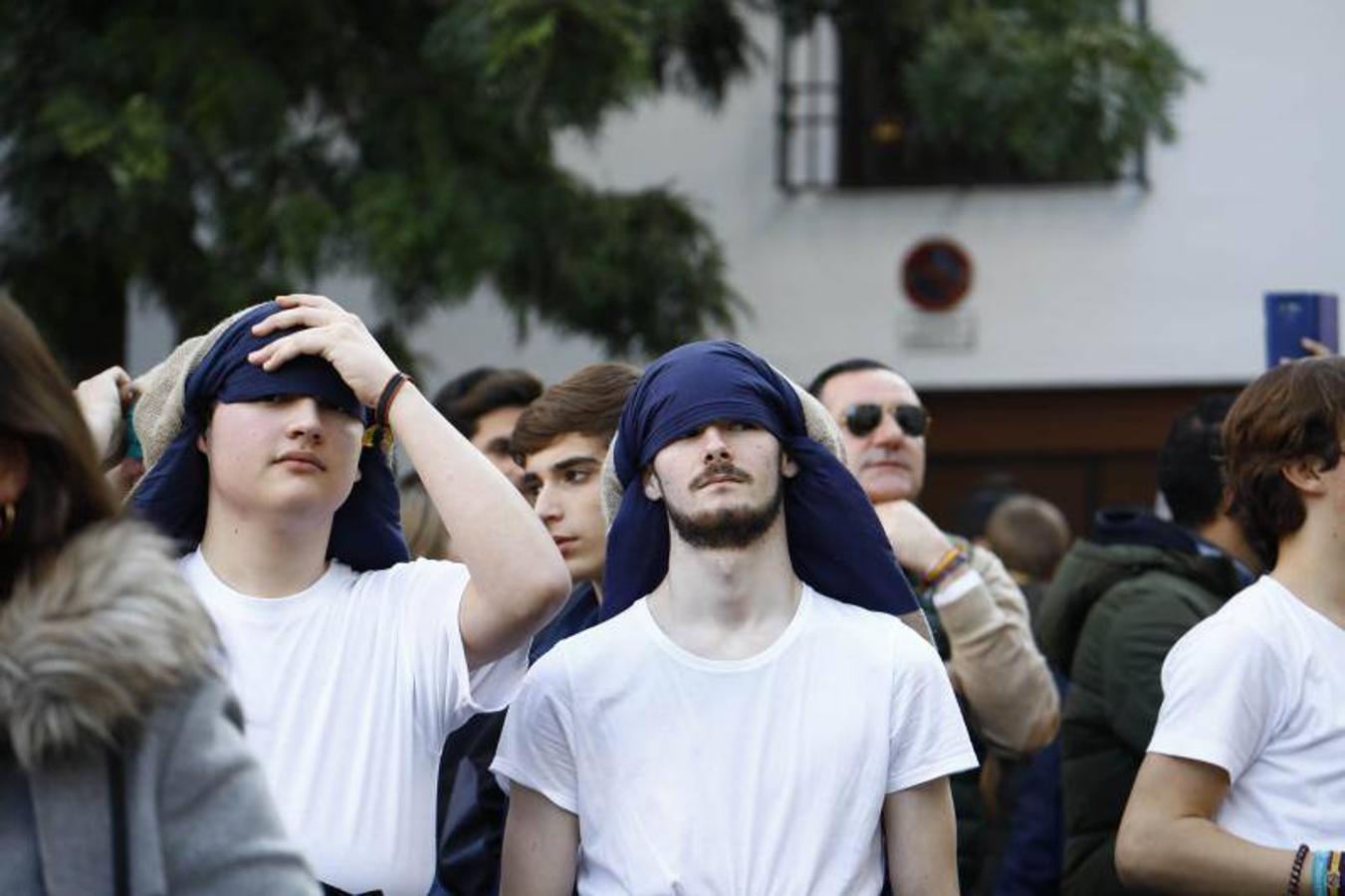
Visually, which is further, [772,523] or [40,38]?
[40,38]

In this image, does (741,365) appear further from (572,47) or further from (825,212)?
(825,212)

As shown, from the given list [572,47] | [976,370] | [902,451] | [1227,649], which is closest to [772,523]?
[1227,649]

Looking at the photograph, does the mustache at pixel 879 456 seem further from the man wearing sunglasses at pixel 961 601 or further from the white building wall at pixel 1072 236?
the white building wall at pixel 1072 236

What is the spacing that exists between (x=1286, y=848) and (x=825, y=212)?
1147 centimetres

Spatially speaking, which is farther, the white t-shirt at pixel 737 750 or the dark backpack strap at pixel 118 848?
the white t-shirt at pixel 737 750

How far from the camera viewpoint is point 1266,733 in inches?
168

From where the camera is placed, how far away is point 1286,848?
13.8 feet

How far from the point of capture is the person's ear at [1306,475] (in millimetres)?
4414

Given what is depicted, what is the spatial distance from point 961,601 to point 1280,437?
1123 mm

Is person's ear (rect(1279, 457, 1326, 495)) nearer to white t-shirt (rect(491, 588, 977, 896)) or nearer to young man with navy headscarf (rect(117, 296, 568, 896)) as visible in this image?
white t-shirt (rect(491, 588, 977, 896))

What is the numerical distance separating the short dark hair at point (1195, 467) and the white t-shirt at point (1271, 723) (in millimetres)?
1393

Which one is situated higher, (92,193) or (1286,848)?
(92,193)

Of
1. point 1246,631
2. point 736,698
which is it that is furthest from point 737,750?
point 1246,631

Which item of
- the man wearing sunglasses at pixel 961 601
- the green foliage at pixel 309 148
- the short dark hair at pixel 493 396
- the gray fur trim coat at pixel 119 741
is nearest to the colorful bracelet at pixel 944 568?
the man wearing sunglasses at pixel 961 601
